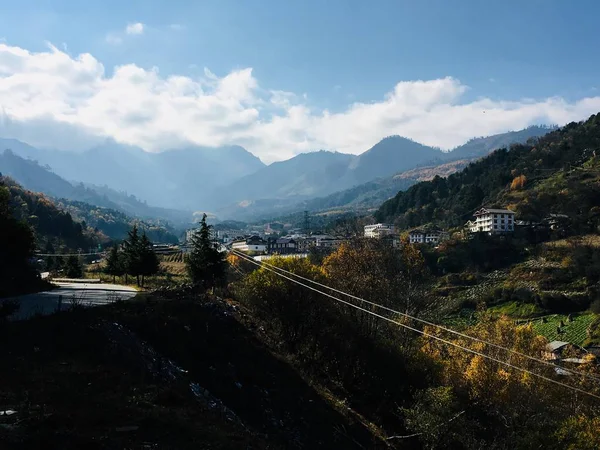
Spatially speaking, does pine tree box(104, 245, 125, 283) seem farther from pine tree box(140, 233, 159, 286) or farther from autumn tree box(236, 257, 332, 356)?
autumn tree box(236, 257, 332, 356)

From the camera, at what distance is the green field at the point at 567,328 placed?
196 ft

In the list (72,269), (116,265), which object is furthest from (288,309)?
(72,269)

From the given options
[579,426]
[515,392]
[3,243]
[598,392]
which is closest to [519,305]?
[598,392]

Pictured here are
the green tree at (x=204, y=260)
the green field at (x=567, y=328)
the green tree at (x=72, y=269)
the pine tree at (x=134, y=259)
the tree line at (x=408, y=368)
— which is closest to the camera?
the tree line at (x=408, y=368)

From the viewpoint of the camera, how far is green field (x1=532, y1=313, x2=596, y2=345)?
59781 millimetres

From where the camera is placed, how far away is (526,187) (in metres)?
132

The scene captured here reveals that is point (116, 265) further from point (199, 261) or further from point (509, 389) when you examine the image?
point (509, 389)

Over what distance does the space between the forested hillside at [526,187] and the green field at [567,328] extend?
129ft

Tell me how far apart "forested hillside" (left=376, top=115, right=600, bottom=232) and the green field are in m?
39.2

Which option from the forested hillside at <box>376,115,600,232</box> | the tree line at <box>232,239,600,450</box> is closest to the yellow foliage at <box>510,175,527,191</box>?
the forested hillside at <box>376,115,600,232</box>

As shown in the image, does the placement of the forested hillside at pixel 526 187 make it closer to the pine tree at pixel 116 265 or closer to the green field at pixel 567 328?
the green field at pixel 567 328

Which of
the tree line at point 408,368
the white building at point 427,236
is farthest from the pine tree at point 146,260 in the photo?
the white building at point 427,236

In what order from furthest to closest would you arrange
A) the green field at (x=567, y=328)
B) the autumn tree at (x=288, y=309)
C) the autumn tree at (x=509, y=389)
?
the green field at (x=567, y=328) → the autumn tree at (x=288, y=309) → the autumn tree at (x=509, y=389)

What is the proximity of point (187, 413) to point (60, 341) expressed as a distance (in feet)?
16.9
